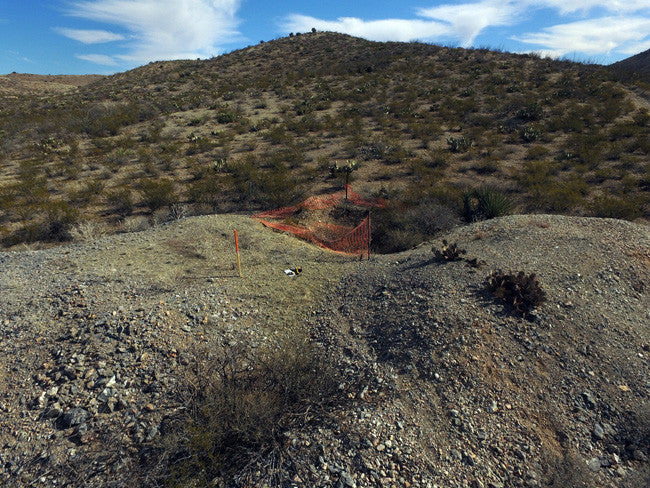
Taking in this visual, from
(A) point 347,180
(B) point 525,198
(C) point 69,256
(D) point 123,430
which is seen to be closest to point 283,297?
(D) point 123,430

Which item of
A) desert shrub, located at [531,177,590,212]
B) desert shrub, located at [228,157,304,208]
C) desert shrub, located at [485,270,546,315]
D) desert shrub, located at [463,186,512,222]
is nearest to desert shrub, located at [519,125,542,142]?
desert shrub, located at [531,177,590,212]

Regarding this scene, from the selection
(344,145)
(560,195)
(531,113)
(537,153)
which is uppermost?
(531,113)

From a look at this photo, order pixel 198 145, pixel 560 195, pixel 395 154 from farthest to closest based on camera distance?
pixel 198 145, pixel 395 154, pixel 560 195

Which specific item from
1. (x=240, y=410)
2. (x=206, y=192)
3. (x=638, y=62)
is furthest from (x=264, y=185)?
(x=638, y=62)

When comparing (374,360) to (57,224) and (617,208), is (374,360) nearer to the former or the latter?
(617,208)

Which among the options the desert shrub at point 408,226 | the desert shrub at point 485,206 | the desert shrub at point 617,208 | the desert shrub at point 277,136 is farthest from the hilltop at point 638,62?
the desert shrub at point 408,226

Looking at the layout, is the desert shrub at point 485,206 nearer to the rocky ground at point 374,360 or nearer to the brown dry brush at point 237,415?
the rocky ground at point 374,360

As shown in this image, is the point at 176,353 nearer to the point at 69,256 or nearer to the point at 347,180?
the point at 69,256
